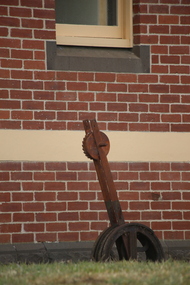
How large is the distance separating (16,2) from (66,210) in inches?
100

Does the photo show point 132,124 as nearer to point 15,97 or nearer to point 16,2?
point 15,97

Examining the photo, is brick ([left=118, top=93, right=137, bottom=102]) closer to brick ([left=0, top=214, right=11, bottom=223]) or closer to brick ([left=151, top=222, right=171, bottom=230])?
brick ([left=151, top=222, right=171, bottom=230])

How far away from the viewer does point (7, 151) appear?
7766 mm

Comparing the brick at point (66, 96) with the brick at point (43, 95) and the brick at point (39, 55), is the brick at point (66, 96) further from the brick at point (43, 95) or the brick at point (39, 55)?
the brick at point (39, 55)

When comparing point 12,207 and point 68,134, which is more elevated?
point 68,134

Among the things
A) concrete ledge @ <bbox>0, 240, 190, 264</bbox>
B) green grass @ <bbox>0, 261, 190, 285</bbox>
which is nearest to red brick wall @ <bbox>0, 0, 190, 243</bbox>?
concrete ledge @ <bbox>0, 240, 190, 264</bbox>

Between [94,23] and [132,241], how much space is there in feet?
11.1

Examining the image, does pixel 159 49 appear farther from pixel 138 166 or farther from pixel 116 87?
pixel 138 166

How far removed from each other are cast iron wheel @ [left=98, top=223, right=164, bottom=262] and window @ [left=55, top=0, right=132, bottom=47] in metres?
2.91

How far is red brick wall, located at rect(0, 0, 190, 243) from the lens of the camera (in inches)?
308

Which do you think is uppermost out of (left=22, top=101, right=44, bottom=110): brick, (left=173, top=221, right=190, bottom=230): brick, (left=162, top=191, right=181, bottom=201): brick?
(left=22, top=101, right=44, bottom=110): brick

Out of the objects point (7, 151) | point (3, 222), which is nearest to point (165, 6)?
point (7, 151)

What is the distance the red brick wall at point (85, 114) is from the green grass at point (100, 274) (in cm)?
208

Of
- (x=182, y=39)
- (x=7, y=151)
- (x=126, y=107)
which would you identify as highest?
(x=182, y=39)
